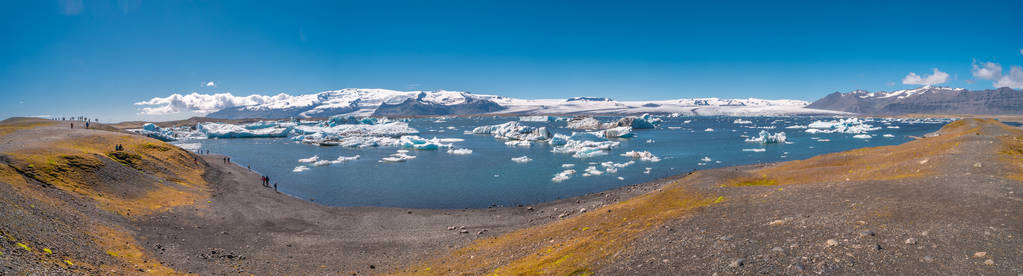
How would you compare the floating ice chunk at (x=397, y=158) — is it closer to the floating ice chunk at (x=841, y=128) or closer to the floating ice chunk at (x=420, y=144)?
the floating ice chunk at (x=420, y=144)

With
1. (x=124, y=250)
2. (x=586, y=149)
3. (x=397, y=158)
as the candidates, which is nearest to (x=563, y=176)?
(x=586, y=149)

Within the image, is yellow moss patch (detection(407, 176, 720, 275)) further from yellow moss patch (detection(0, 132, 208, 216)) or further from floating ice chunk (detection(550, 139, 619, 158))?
floating ice chunk (detection(550, 139, 619, 158))

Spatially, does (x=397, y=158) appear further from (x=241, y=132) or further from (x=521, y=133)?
(x=241, y=132)

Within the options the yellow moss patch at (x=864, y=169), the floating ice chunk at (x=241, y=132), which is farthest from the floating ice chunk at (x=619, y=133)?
the floating ice chunk at (x=241, y=132)

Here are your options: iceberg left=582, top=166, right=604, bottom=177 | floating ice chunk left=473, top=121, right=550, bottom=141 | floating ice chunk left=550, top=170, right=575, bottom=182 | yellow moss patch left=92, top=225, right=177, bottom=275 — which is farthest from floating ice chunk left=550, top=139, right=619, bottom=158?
yellow moss patch left=92, top=225, right=177, bottom=275

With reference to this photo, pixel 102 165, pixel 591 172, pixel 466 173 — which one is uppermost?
pixel 102 165

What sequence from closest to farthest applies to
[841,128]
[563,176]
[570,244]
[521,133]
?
[570,244]
[563,176]
[521,133]
[841,128]
